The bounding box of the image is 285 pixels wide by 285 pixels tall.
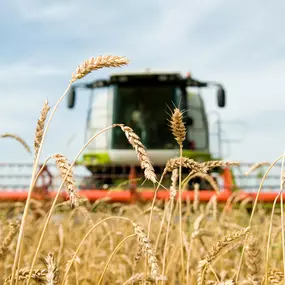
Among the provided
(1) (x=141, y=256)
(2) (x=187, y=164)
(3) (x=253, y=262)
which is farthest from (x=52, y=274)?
(1) (x=141, y=256)

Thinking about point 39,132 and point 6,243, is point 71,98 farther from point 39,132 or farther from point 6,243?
point 39,132

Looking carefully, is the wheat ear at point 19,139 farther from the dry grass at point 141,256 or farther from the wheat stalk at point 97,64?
the wheat stalk at point 97,64

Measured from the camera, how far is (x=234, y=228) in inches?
193

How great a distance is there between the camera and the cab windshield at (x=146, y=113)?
13.5 m

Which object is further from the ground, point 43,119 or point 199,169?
point 43,119

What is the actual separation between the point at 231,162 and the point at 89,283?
1.30m

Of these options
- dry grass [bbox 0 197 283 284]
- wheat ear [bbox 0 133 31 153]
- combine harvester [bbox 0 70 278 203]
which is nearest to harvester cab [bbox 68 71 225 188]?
combine harvester [bbox 0 70 278 203]

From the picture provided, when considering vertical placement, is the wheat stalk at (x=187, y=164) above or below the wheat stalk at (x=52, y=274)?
above

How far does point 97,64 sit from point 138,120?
12.1 metres

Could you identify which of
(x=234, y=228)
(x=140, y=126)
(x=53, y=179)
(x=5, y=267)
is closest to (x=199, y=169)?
(x=5, y=267)

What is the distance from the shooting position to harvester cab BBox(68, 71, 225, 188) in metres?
13.4

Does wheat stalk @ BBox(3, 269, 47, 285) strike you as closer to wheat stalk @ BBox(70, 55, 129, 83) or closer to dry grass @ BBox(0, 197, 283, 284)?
dry grass @ BBox(0, 197, 283, 284)

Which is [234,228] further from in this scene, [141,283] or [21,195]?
[21,195]

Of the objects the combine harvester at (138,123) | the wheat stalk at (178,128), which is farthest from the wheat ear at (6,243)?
the combine harvester at (138,123)
